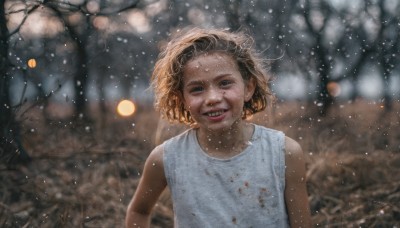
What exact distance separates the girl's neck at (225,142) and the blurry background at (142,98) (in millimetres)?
2208

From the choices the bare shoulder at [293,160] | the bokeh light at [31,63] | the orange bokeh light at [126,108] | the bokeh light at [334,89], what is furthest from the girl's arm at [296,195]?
the orange bokeh light at [126,108]

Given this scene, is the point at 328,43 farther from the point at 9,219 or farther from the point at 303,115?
the point at 9,219

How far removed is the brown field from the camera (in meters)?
4.34

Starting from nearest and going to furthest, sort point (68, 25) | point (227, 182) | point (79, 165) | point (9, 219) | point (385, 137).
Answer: point (227, 182) < point (9, 219) < point (79, 165) < point (68, 25) < point (385, 137)

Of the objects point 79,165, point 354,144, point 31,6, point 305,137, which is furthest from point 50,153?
point 354,144

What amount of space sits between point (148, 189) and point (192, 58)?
0.53 meters

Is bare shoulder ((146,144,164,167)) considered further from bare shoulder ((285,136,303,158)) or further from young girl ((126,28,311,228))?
bare shoulder ((285,136,303,158))

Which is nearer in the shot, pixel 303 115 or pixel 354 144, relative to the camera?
pixel 354 144

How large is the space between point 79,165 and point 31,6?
1504 millimetres

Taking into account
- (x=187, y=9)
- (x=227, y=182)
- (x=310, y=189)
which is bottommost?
(x=310, y=189)

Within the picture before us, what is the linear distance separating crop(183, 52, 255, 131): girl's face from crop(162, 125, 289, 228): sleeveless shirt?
0.46 feet

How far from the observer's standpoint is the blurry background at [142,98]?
4.64 m

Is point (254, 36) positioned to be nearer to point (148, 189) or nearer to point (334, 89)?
point (334, 89)

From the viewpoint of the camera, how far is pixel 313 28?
24.3 feet
